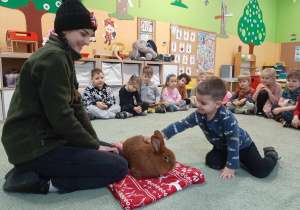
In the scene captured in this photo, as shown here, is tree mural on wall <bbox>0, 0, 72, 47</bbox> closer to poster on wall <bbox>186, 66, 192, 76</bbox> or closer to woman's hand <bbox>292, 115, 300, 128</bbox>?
poster on wall <bbox>186, 66, 192, 76</bbox>

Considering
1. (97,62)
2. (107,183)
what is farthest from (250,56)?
(107,183)

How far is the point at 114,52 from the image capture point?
3.70 meters

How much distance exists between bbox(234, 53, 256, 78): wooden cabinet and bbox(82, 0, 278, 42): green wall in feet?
2.20

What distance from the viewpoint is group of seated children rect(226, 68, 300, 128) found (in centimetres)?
266

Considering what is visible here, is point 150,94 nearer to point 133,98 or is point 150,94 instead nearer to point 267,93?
point 133,98

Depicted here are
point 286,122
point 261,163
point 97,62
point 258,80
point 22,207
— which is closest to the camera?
point 22,207

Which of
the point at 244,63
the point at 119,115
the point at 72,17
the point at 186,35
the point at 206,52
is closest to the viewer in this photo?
the point at 72,17

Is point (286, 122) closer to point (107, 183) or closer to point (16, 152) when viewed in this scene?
point (107, 183)

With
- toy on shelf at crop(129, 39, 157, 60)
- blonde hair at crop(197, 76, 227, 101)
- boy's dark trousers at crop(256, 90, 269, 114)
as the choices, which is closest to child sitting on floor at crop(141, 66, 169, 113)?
toy on shelf at crop(129, 39, 157, 60)

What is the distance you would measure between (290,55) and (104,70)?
600 cm

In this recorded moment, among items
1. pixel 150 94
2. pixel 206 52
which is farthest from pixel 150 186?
pixel 206 52

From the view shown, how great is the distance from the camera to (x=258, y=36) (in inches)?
261

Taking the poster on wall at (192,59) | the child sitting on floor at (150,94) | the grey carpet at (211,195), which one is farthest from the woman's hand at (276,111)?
the poster on wall at (192,59)

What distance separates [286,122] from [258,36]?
4876mm
